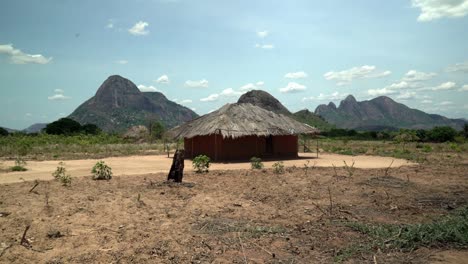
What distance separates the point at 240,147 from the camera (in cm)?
2002

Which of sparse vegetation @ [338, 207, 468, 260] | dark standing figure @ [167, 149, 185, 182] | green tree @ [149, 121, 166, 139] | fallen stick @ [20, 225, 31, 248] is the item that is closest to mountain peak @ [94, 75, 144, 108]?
green tree @ [149, 121, 166, 139]

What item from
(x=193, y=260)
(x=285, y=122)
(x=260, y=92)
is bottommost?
(x=193, y=260)

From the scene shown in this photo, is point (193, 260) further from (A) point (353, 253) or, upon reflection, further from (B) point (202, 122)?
(B) point (202, 122)

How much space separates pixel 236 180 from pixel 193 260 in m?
6.23

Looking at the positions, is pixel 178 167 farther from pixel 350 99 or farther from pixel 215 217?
pixel 350 99

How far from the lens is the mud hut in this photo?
19145 millimetres

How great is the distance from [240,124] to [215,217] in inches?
500

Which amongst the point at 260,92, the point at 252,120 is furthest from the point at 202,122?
the point at 260,92

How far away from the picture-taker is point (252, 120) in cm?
2030

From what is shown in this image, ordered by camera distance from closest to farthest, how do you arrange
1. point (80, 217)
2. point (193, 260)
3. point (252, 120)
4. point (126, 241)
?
point (193, 260), point (126, 241), point (80, 217), point (252, 120)

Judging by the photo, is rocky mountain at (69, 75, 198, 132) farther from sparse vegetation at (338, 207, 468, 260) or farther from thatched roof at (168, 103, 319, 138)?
sparse vegetation at (338, 207, 468, 260)

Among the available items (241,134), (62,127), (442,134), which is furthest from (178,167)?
(62,127)

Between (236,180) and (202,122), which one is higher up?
(202,122)

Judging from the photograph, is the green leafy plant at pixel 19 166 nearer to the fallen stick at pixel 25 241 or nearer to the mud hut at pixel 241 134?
the mud hut at pixel 241 134
